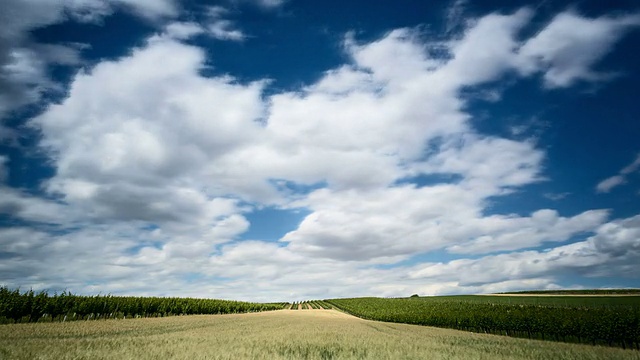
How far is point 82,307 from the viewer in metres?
43.6

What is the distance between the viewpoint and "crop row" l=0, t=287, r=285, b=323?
35.3 m

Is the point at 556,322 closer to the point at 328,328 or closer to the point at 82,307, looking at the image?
the point at 328,328

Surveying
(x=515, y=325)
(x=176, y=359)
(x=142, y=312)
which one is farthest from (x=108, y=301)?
(x=515, y=325)

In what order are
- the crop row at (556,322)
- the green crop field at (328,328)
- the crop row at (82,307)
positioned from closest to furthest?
the green crop field at (328,328) → the crop row at (556,322) → the crop row at (82,307)

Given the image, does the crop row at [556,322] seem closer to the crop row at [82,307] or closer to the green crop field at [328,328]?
the green crop field at [328,328]

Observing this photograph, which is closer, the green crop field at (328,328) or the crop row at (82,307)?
the green crop field at (328,328)

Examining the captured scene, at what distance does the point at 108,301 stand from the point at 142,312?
787cm

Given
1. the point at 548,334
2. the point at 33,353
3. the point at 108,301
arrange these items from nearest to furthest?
the point at 33,353 → the point at 548,334 → the point at 108,301

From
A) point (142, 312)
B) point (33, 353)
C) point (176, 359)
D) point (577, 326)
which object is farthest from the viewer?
point (142, 312)

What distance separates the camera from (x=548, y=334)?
38.6m

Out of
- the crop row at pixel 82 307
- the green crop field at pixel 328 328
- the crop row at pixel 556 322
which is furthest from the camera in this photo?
the crop row at pixel 82 307

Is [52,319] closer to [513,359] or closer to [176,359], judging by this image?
[176,359]

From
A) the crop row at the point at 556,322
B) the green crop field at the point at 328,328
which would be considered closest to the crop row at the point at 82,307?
the green crop field at the point at 328,328

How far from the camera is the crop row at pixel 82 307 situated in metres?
35.3
